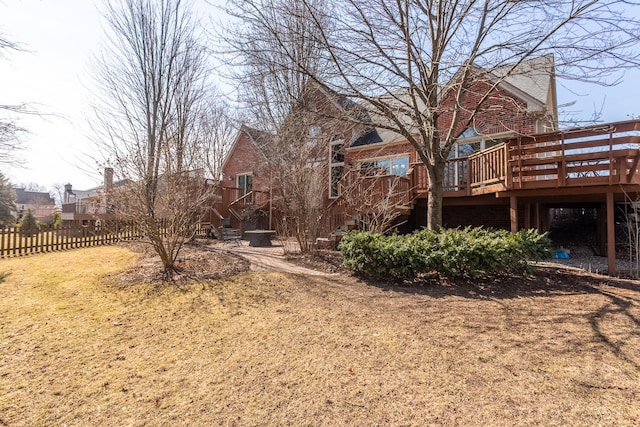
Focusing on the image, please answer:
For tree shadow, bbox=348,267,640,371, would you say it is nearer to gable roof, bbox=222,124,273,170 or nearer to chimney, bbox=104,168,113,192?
chimney, bbox=104,168,113,192

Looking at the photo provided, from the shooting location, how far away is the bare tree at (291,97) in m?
6.19

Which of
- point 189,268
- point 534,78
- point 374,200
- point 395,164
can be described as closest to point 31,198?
point 189,268

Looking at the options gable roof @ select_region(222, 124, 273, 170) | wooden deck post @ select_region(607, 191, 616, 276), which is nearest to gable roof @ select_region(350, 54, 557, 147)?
wooden deck post @ select_region(607, 191, 616, 276)

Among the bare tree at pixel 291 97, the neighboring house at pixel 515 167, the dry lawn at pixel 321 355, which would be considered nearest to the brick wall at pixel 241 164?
the neighboring house at pixel 515 167

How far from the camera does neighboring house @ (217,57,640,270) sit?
6.32 metres

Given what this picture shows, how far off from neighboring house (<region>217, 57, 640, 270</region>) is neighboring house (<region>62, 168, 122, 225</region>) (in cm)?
528

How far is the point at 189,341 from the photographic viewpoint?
362 cm

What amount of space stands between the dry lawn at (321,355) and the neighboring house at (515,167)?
7.92 ft

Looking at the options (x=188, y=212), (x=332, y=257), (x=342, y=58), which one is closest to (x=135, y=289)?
(x=188, y=212)

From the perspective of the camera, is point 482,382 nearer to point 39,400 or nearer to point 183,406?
point 183,406

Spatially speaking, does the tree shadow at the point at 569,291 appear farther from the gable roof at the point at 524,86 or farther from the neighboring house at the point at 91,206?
the neighboring house at the point at 91,206

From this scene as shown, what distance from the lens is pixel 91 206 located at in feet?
53.7

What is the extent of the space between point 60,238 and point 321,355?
464 inches

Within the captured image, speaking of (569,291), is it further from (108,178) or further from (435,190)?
(108,178)
